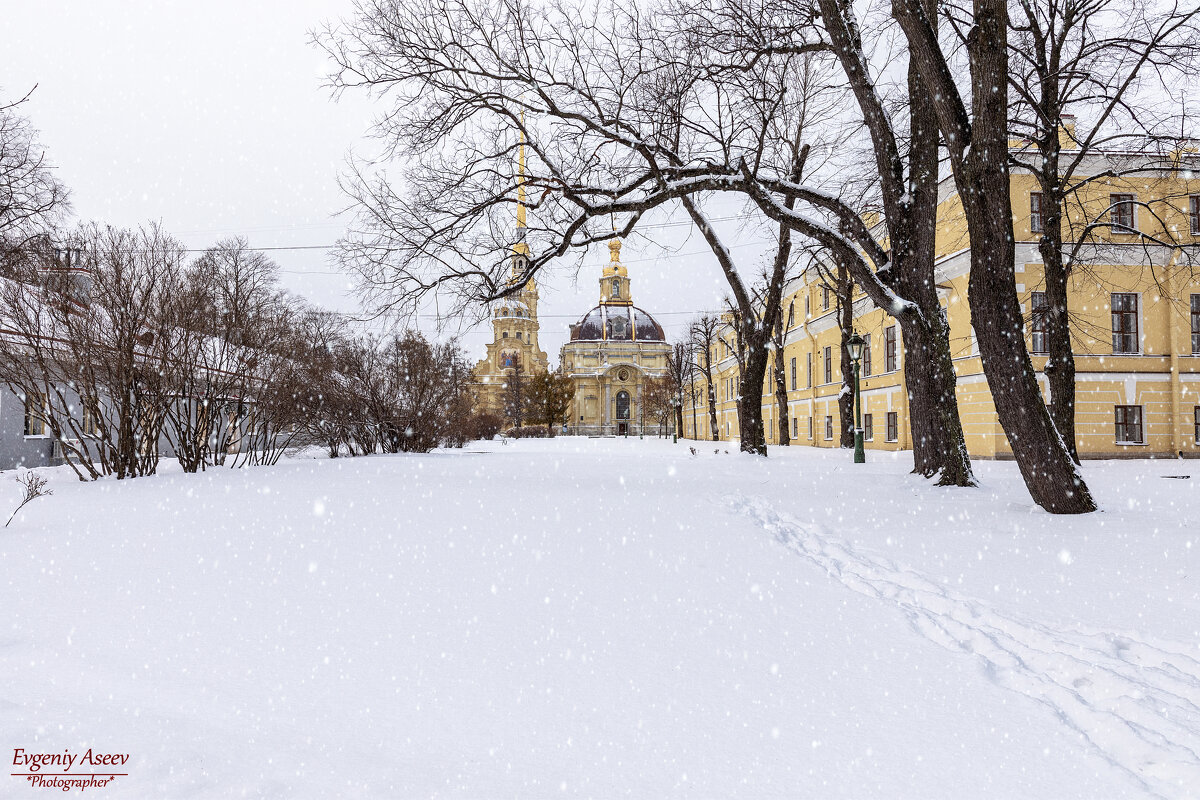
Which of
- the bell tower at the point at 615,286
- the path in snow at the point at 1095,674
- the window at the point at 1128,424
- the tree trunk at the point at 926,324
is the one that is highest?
the bell tower at the point at 615,286

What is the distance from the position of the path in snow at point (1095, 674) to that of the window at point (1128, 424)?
22.3 metres

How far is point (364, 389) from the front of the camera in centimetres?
2123

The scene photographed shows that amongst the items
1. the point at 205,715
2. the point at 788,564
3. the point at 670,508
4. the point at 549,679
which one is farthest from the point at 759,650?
the point at 670,508

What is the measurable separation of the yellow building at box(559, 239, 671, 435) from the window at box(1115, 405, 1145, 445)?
6408 cm

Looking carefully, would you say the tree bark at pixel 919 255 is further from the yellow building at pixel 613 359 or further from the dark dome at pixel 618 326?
the dark dome at pixel 618 326

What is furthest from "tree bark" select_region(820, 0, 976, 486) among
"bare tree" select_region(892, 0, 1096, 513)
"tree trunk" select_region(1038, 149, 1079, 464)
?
"tree trunk" select_region(1038, 149, 1079, 464)

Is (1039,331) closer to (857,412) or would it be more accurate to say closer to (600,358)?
(857,412)

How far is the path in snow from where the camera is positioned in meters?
2.48

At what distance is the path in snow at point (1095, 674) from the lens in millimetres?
2477

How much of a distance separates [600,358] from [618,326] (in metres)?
7.23

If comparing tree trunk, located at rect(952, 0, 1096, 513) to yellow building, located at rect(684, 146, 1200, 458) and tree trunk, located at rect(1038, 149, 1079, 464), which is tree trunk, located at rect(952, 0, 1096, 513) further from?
yellow building, located at rect(684, 146, 1200, 458)

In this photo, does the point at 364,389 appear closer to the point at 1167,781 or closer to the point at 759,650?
the point at 759,650

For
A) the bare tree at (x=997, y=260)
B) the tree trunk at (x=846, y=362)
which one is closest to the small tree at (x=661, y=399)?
the tree trunk at (x=846, y=362)

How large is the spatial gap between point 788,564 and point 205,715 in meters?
3.97
